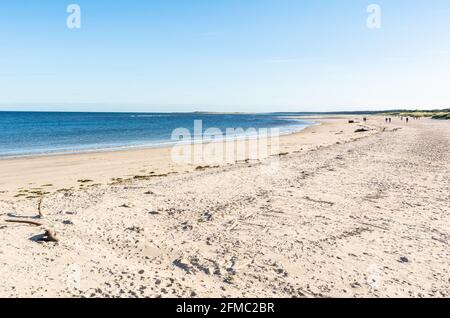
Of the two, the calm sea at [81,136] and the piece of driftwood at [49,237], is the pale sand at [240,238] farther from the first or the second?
the calm sea at [81,136]

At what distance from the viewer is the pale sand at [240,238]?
5.71 metres

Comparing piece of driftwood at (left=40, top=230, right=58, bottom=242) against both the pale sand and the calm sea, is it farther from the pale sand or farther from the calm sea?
the calm sea

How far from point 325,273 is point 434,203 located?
19.2ft

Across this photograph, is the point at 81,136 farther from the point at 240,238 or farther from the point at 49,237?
the point at 240,238

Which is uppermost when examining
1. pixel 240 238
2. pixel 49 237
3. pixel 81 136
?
pixel 81 136

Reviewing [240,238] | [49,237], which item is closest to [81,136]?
[49,237]

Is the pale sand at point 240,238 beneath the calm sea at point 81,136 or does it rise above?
beneath

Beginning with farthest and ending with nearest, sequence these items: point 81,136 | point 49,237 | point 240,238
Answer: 1. point 81,136
2. point 240,238
3. point 49,237

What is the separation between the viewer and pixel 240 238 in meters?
7.74

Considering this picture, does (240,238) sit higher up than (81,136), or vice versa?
(81,136)

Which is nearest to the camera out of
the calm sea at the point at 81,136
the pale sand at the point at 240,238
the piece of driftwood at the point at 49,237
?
the pale sand at the point at 240,238

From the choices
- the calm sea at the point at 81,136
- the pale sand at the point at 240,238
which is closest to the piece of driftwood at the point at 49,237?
the pale sand at the point at 240,238

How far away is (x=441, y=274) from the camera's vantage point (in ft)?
19.8

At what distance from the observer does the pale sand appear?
5.71 meters
